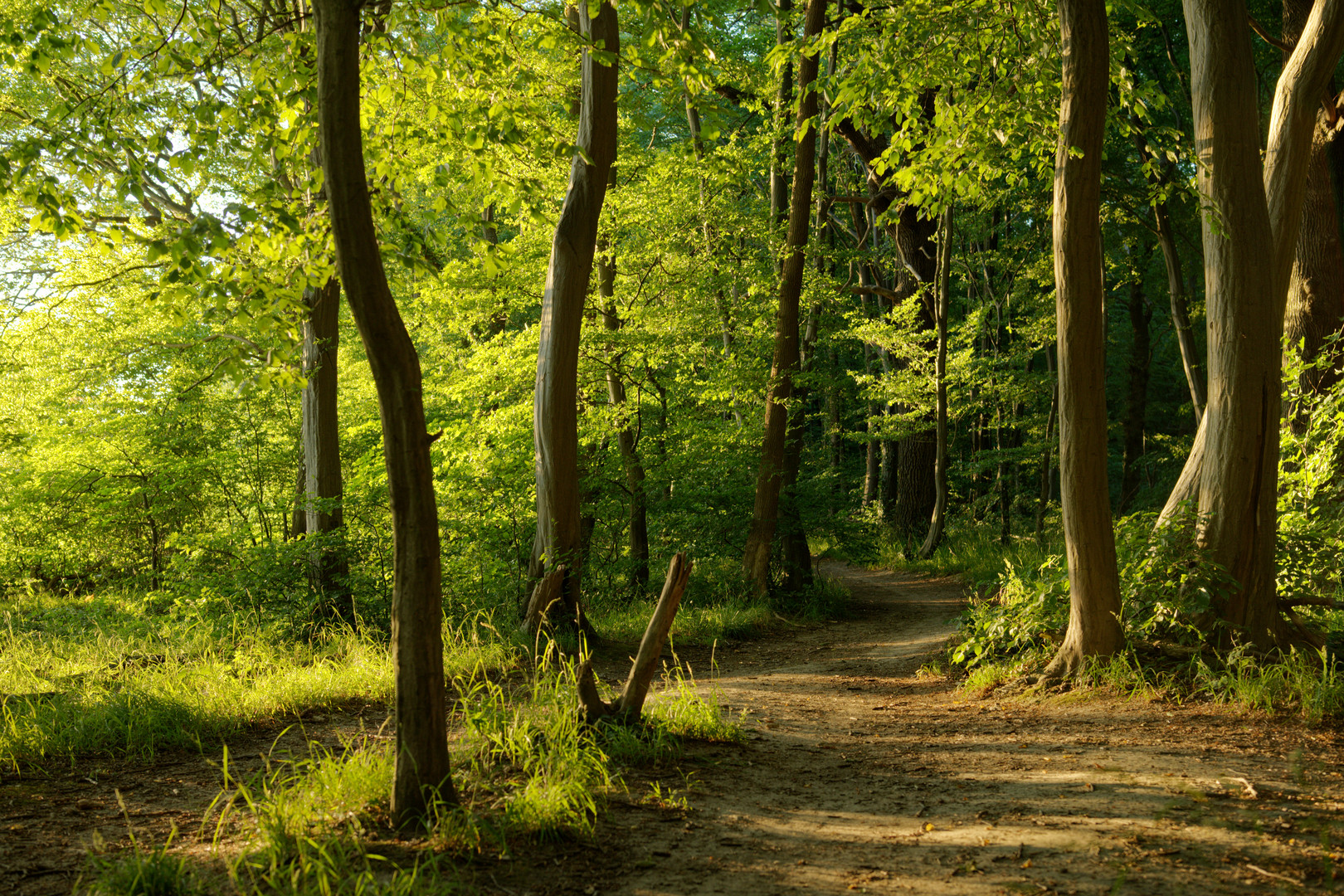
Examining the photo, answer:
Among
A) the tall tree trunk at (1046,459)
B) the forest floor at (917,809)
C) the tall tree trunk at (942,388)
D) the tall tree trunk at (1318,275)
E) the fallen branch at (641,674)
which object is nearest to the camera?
the forest floor at (917,809)

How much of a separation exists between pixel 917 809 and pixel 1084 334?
3.54 meters

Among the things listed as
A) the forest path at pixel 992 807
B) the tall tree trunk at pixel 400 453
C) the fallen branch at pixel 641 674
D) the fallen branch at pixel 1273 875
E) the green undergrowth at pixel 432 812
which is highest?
the tall tree trunk at pixel 400 453

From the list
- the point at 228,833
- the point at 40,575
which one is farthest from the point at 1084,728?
the point at 40,575

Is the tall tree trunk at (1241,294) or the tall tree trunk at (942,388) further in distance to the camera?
the tall tree trunk at (942,388)

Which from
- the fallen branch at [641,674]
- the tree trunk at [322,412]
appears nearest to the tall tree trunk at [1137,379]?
the tree trunk at [322,412]

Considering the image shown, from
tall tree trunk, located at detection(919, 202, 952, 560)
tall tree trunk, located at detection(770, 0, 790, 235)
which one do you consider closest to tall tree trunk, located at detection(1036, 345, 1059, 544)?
tall tree trunk, located at detection(919, 202, 952, 560)

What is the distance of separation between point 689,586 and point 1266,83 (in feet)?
43.8

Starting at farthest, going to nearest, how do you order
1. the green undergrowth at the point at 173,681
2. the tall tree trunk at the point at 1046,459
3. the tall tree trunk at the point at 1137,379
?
the tall tree trunk at the point at 1137,379 < the tall tree trunk at the point at 1046,459 < the green undergrowth at the point at 173,681

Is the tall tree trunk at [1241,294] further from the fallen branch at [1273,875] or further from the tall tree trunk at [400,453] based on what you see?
the tall tree trunk at [400,453]

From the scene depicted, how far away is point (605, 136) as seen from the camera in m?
7.99

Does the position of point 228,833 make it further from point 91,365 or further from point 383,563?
point 91,365

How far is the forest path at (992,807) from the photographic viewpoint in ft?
9.45

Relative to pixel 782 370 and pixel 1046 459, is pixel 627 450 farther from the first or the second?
pixel 1046 459

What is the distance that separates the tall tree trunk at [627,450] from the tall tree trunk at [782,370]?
1.51 metres
